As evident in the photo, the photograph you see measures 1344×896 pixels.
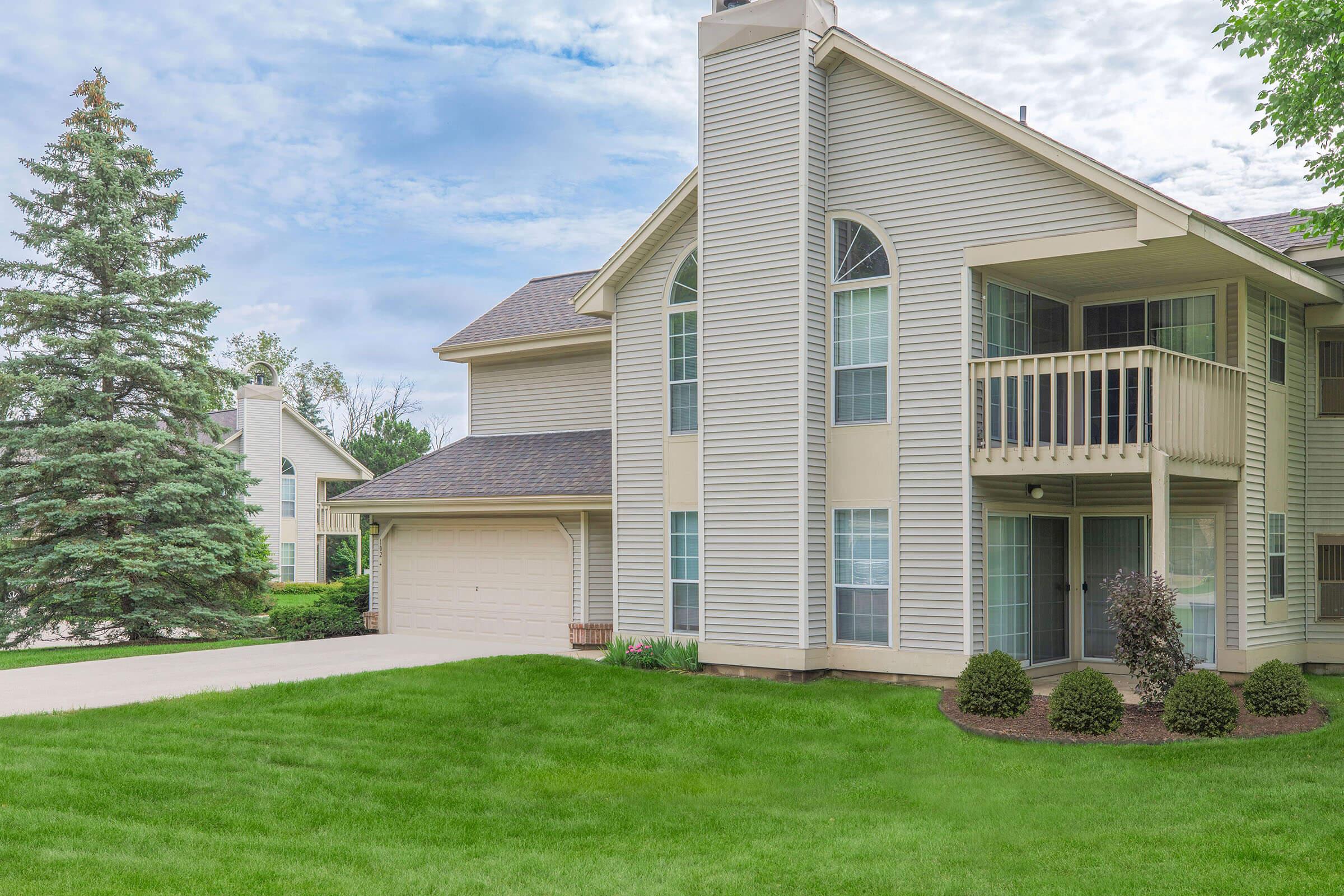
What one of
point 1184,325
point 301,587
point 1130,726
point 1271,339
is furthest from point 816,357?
point 301,587

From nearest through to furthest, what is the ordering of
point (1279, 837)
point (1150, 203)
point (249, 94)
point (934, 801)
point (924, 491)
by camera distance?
point (1279, 837)
point (934, 801)
point (1150, 203)
point (924, 491)
point (249, 94)

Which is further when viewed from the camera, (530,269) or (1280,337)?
(530,269)

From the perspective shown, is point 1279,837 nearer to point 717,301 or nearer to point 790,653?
point 790,653

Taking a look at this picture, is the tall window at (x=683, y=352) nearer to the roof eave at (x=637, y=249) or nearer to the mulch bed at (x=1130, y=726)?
the roof eave at (x=637, y=249)

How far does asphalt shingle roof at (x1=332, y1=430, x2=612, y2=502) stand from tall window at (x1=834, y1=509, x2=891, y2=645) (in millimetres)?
4482

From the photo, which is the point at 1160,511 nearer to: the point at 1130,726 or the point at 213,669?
the point at 1130,726

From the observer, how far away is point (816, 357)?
14.4 metres

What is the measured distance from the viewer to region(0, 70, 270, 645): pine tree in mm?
19625

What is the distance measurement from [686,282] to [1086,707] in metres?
8.05

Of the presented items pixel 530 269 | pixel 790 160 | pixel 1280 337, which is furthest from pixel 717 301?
pixel 530 269

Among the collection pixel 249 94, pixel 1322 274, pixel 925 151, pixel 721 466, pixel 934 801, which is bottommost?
pixel 934 801

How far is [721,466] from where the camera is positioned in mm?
14891

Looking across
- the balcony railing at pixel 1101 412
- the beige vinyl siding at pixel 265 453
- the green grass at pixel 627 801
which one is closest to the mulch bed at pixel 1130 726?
the green grass at pixel 627 801

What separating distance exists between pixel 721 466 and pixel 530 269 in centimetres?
3833
